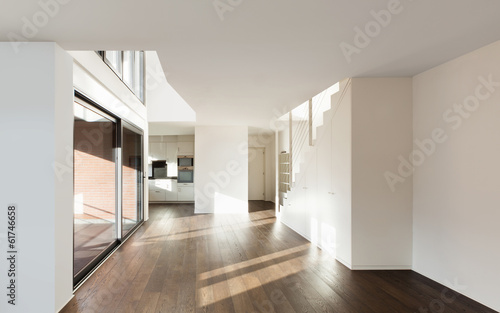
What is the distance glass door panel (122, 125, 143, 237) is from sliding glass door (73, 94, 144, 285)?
18mm

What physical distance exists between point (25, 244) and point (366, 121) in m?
3.88

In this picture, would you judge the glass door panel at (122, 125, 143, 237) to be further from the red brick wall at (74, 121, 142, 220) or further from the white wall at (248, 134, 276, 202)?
the white wall at (248, 134, 276, 202)

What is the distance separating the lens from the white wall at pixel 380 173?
13.3 ft

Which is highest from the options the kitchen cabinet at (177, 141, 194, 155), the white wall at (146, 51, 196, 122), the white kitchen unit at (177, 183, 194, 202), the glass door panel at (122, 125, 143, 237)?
the white wall at (146, 51, 196, 122)

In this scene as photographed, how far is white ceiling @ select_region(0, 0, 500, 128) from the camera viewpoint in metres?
2.28

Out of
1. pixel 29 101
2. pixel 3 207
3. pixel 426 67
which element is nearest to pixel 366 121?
pixel 426 67

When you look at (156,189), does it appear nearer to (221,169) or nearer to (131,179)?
(221,169)

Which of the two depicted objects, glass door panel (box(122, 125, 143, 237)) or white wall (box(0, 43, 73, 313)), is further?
glass door panel (box(122, 125, 143, 237))

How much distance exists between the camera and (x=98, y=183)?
5.17 meters

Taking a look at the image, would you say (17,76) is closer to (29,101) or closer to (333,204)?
(29,101)

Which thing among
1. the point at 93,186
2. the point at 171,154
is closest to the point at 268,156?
the point at 171,154

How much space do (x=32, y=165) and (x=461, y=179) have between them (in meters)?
4.14

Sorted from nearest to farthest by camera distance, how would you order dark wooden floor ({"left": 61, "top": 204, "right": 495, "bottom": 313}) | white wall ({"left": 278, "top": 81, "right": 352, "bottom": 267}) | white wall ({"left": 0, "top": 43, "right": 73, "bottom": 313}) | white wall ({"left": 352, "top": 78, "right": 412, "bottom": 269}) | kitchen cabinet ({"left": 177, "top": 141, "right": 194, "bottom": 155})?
white wall ({"left": 0, "top": 43, "right": 73, "bottom": 313}), dark wooden floor ({"left": 61, "top": 204, "right": 495, "bottom": 313}), white wall ({"left": 352, "top": 78, "right": 412, "bottom": 269}), white wall ({"left": 278, "top": 81, "right": 352, "bottom": 267}), kitchen cabinet ({"left": 177, "top": 141, "right": 194, "bottom": 155})

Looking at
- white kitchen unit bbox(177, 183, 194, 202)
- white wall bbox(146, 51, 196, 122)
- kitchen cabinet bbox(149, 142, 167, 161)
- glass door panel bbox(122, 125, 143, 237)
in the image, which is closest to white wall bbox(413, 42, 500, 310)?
glass door panel bbox(122, 125, 143, 237)
